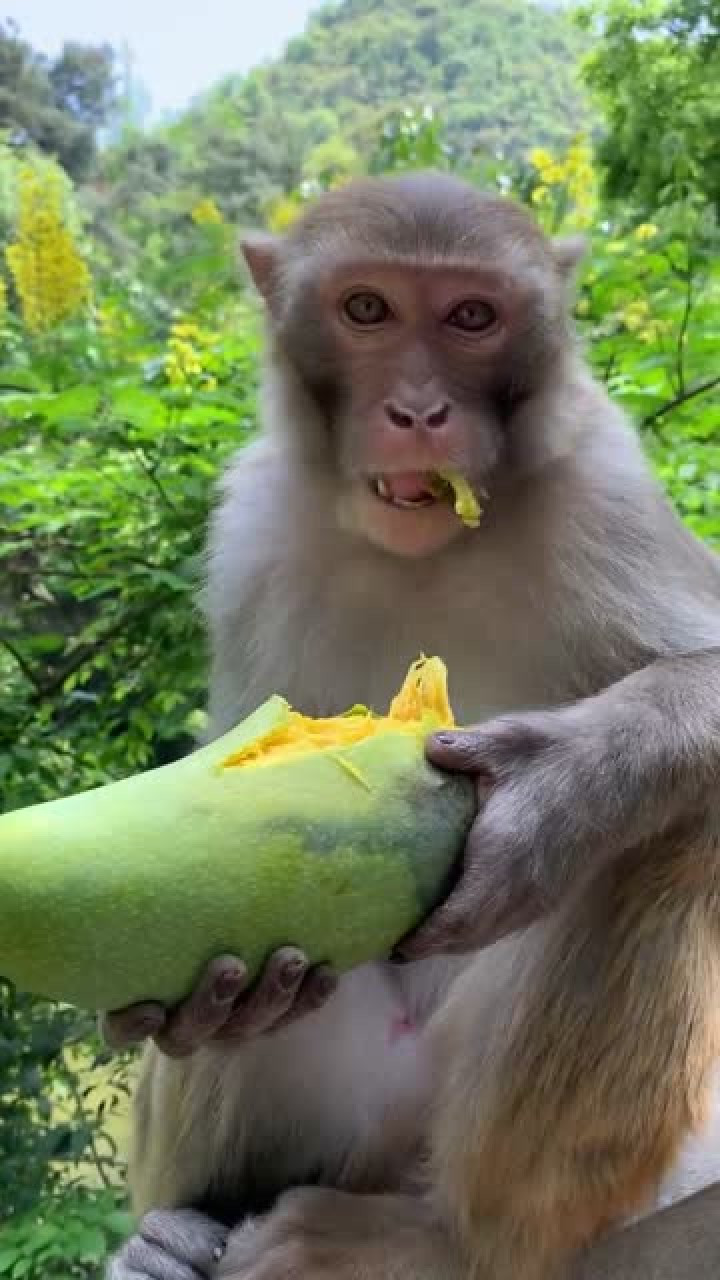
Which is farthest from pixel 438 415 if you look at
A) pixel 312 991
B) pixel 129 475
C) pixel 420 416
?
pixel 129 475

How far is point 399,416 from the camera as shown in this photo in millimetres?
1900

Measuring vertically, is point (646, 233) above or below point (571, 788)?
above

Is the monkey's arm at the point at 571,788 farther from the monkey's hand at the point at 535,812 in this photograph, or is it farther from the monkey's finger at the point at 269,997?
the monkey's finger at the point at 269,997

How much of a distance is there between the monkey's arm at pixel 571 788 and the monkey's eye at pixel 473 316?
617 millimetres

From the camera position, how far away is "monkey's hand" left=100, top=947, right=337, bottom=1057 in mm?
1315

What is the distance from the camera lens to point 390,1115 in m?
2.03

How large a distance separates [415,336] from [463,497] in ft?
0.89

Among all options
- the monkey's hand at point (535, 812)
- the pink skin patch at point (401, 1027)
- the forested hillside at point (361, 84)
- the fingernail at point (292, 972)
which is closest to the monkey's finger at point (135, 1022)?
the fingernail at point (292, 972)

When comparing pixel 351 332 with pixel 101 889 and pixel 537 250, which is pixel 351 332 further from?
pixel 101 889

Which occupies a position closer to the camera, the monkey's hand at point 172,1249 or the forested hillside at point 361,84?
the monkey's hand at point 172,1249

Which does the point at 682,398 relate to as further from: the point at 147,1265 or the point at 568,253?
the point at 147,1265

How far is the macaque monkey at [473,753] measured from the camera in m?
1.61

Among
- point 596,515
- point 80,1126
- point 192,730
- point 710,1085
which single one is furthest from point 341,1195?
point 80,1126

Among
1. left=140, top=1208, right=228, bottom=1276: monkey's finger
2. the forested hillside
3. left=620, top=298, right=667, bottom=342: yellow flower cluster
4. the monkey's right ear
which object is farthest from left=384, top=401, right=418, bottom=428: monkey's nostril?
the forested hillside
